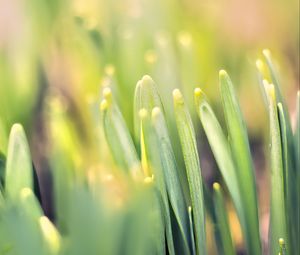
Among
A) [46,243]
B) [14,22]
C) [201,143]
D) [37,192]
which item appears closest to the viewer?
[46,243]

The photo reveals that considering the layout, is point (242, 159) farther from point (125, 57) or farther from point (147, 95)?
point (125, 57)

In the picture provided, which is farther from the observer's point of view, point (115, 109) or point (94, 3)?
point (94, 3)

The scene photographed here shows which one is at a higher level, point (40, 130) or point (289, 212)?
point (40, 130)

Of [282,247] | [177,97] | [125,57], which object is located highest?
[125,57]

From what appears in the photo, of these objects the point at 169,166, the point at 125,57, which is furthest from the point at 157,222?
the point at 125,57

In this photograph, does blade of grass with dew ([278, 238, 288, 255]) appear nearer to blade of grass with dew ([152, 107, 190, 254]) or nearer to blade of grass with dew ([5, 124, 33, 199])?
blade of grass with dew ([152, 107, 190, 254])

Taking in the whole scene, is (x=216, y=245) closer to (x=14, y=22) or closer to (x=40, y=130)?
(x=40, y=130)

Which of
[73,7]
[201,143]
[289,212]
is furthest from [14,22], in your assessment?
[289,212]
